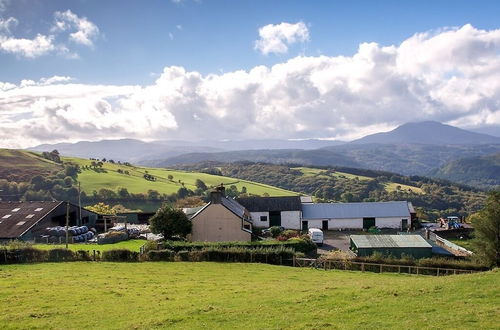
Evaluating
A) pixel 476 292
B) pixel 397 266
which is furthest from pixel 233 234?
pixel 476 292

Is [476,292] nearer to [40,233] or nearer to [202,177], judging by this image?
[40,233]

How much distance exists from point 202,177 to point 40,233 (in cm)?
12604

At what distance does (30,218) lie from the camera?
191 feet

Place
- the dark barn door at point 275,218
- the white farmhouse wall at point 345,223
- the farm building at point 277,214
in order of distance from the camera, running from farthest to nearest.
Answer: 1. the dark barn door at point 275,218
2. the farm building at point 277,214
3. the white farmhouse wall at point 345,223

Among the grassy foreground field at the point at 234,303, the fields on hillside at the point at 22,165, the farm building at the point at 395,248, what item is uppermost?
→ the fields on hillside at the point at 22,165

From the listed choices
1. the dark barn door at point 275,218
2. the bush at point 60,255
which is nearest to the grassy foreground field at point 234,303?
the bush at point 60,255

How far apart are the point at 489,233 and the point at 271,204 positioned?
36658mm

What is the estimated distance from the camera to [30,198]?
413 ft

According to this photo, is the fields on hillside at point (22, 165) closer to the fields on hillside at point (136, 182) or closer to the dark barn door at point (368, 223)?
the fields on hillside at point (136, 182)

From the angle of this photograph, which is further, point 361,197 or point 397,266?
point 361,197

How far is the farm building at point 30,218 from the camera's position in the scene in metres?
54.6

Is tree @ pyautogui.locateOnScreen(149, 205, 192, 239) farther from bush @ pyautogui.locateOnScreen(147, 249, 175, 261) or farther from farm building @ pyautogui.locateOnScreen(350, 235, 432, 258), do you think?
farm building @ pyautogui.locateOnScreen(350, 235, 432, 258)

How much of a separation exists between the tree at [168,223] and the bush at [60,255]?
13871 millimetres

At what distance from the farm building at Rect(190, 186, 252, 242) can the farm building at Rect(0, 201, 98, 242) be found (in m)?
20.6
